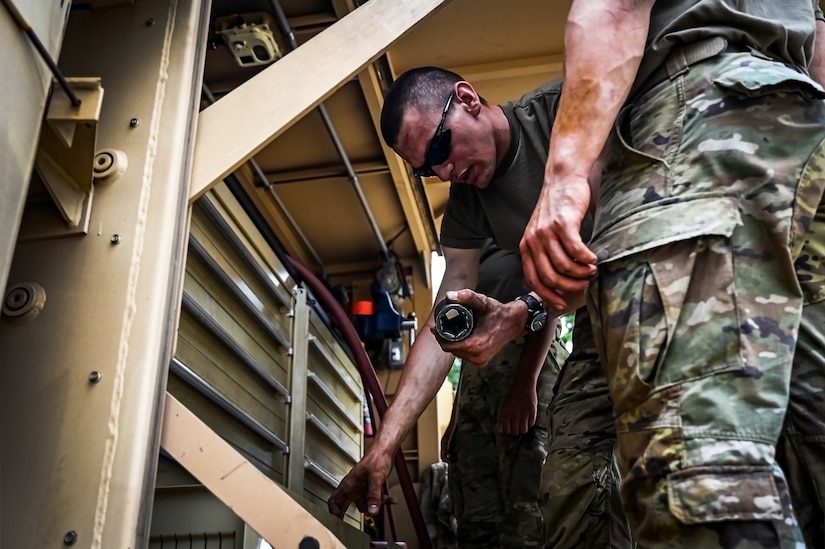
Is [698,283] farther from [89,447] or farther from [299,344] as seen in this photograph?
[299,344]

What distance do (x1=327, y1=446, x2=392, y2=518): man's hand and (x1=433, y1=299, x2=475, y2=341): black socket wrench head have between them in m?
0.71

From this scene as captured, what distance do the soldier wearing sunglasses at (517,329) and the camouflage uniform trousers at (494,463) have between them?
52 centimetres

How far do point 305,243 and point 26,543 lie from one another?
123 inches

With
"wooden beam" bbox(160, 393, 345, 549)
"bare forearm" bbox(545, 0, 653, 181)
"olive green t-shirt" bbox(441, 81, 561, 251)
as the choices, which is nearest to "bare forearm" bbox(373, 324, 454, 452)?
"olive green t-shirt" bbox(441, 81, 561, 251)

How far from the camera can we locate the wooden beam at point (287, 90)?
1579mm

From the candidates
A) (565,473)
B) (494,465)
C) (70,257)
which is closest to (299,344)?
(494,465)

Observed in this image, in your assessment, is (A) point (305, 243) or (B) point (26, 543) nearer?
(B) point (26, 543)

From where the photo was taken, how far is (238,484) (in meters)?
1.39

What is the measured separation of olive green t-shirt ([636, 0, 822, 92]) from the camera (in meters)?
1.29

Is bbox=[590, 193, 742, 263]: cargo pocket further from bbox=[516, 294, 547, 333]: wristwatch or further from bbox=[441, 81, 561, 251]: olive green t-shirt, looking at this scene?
bbox=[441, 81, 561, 251]: olive green t-shirt

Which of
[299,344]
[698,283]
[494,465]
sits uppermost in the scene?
[299,344]

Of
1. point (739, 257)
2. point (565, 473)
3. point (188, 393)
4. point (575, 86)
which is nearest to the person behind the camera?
point (739, 257)

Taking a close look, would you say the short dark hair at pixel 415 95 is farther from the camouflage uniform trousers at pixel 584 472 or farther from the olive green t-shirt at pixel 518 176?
the camouflage uniform trousers at pixel 584 472

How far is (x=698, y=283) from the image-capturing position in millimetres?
1078
